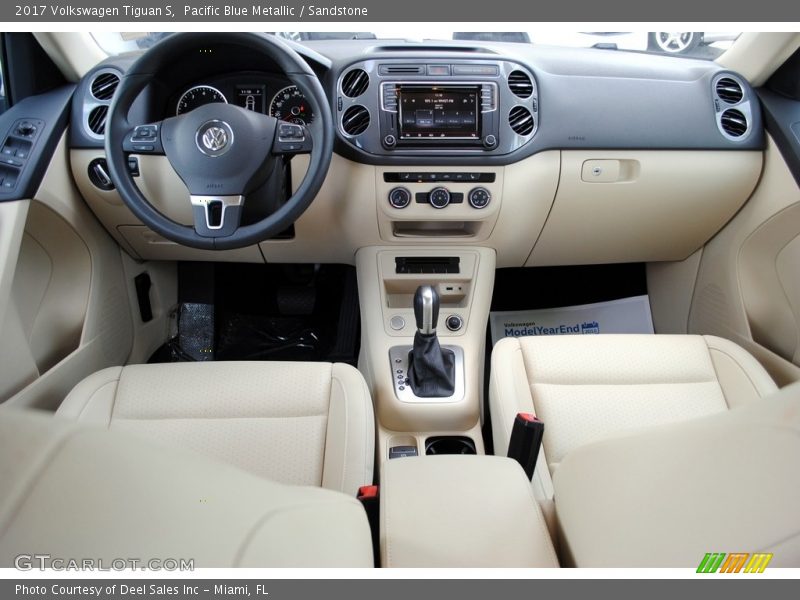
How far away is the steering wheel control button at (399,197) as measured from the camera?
1.33m

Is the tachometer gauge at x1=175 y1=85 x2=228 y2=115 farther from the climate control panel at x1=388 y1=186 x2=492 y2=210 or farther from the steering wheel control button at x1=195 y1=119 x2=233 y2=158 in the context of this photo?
the climate control panel at x1=388 y1=186 x2=492 y2=210

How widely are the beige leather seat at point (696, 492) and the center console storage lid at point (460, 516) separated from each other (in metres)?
0.05

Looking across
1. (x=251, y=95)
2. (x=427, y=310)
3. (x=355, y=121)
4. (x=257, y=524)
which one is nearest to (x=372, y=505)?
(x=257, y=524)

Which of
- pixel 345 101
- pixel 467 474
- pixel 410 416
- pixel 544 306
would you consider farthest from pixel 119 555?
pixel 544 306

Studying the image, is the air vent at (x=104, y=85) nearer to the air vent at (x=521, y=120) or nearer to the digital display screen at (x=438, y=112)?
the digital display screen at (x=438, y=112)

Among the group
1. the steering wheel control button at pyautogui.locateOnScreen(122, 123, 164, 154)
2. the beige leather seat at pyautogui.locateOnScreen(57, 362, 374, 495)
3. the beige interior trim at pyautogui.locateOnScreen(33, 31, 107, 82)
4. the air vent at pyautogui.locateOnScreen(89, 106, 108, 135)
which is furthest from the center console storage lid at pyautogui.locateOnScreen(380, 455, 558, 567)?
the beige interior trim at pyautogui.locateOnScreen(33, 31, 107, 82)

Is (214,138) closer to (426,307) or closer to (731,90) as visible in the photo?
(426,307)

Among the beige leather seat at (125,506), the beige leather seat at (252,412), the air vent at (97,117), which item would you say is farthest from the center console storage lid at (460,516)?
the air vent at (97,117)

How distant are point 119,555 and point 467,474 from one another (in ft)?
1.38

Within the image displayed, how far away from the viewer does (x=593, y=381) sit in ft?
3.81

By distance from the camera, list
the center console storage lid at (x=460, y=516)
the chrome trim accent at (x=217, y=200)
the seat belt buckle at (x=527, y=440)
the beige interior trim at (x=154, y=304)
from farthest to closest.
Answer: the beige interior trim at (x=154, y=304)
the chrome trim accent at (x=217, y=200)
the seat belt buckle at (x=527, y=440)
the center console storage lid at (x=460, y=516)
